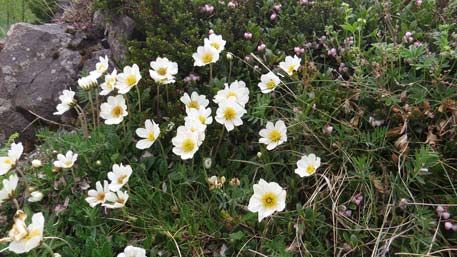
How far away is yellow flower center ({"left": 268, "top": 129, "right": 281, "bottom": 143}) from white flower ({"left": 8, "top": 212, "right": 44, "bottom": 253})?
113cm

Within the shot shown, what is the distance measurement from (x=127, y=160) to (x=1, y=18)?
349 centimetres

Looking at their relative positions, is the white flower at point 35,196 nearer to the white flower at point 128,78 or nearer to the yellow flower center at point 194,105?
the white flower at point 128,78

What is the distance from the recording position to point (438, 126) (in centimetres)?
223

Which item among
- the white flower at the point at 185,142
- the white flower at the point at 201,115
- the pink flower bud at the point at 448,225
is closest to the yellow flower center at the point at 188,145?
the white flower at the point at 185,142

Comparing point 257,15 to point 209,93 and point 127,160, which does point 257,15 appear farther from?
point 127,160

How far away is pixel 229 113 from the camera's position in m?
2.32

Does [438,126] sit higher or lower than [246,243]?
higher

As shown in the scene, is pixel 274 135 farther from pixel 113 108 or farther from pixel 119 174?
pixel 113 108

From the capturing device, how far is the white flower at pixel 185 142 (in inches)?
86.0

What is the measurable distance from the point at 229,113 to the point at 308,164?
19.0 inches

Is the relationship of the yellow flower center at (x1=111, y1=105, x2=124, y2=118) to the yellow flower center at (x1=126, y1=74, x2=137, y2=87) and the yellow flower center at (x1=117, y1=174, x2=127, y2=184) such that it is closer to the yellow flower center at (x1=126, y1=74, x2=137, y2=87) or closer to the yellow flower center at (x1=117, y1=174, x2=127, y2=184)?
the yellow flower center at (x1=126, y1=74, x2=137, y2=87)

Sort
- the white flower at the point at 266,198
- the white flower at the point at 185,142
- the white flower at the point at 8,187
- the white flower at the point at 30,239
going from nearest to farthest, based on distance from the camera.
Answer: the white flower at the point at 30,239, the white flower at the point at 266,198, the white flower at the point at 8,187, the white flower at the point at 185,142

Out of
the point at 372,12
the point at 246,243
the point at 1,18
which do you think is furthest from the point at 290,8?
the point at 1,18

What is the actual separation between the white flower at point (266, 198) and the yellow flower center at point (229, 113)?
0.48m
